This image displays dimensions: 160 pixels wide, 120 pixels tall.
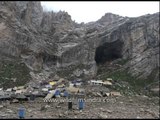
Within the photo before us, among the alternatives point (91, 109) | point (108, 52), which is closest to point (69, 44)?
point (108, 52)

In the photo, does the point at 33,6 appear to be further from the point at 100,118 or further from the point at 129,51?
the point at 100,118

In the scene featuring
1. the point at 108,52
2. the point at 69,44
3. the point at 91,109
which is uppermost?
the point at 69,44

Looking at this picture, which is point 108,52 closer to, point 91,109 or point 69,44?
point 69,44

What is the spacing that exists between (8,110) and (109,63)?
2308cm

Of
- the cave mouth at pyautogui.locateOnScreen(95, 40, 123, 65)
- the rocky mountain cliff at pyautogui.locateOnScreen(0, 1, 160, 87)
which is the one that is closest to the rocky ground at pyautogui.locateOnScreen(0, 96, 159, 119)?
the rocky mountain cliff at pyautogui.locateOnScreen(0, 1, 160, 87)

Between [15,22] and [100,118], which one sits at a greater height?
[15,22]

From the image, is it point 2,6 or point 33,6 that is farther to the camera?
point 33,6

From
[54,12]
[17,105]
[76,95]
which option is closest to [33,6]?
[54,12]

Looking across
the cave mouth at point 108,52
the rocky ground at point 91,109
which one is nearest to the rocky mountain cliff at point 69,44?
the cave mouth at point 108,52

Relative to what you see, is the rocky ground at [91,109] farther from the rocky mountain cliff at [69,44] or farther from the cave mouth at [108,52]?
the cave mouth at [108,52]

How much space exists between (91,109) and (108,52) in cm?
2318

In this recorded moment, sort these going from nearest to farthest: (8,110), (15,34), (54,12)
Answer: (8,110), (15,34), (54,12)

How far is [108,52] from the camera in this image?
44.2 metres

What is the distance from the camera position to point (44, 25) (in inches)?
1816
